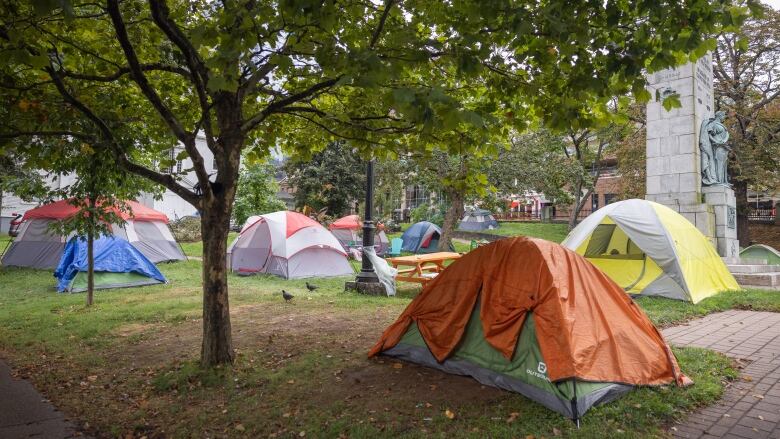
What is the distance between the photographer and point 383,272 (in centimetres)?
1002

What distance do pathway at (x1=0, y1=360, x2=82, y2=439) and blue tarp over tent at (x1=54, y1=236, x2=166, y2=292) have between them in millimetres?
6905

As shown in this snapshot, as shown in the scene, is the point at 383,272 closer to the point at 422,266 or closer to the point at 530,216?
the point at 422,266

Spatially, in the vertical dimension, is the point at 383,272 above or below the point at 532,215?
below

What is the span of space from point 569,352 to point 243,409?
2774mm

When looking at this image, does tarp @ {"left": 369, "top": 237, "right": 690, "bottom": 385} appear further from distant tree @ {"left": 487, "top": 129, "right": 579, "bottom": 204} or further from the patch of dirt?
distant tree @ {"left": 487, "top": 129, "right": 579, "bottom": 204}

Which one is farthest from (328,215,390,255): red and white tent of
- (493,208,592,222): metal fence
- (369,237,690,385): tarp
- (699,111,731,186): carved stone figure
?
(493,208,592,222): metal fence

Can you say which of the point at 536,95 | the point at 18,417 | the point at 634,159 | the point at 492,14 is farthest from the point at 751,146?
the point at 18,417

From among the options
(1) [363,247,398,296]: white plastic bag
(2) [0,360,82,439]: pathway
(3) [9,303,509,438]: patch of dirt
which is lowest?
(2) [0,360,82,439]: pathway

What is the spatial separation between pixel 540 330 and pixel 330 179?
28.0 metres

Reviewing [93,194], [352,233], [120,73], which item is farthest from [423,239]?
[120,73]

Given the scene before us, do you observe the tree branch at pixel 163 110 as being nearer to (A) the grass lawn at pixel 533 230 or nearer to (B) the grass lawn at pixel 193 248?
(B) the grass lawn at pixel 193 248

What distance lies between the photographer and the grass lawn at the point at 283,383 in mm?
3738

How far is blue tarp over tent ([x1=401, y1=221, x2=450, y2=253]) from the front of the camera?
2184 cm

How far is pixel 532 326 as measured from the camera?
4176mm
